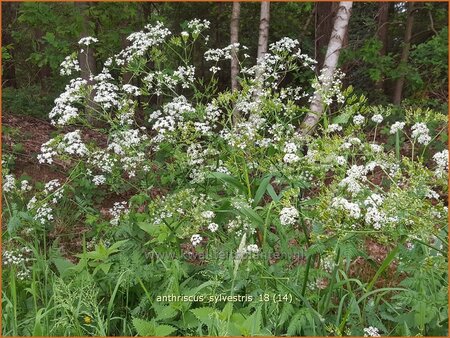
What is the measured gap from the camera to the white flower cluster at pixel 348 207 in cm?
276

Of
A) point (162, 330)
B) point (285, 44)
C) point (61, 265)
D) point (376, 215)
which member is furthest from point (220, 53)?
point (162, 330)

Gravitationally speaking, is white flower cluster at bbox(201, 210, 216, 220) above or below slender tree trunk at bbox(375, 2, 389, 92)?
below

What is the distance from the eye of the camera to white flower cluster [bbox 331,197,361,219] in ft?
9.05

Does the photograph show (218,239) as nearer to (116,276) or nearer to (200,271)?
(200,271)

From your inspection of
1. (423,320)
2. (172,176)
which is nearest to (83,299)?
(172,176)

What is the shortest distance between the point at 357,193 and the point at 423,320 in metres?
0.85

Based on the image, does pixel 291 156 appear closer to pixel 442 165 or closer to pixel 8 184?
pixel 442 165

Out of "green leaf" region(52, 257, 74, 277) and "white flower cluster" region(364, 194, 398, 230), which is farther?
"green leaf" region(52, 257, 74, 277)

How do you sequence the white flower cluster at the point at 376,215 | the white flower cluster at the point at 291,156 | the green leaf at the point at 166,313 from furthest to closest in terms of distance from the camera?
1. the green leaf at the point at 166,313
2. the white flower cluster at the point at 291,156
3. the white flower cluster at the point at 376,215

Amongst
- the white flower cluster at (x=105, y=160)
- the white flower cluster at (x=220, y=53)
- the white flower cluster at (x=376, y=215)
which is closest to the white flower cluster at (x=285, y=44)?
the white flower cluster at (x=220, y=53)

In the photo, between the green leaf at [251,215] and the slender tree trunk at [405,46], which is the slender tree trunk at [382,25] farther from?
the green leaf at [251,215]

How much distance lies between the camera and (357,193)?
122 inches

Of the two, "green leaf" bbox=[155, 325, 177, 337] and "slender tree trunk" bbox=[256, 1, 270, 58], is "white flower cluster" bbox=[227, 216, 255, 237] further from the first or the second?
"slender tree trunk" bbox=[256, 1, 270, 58]

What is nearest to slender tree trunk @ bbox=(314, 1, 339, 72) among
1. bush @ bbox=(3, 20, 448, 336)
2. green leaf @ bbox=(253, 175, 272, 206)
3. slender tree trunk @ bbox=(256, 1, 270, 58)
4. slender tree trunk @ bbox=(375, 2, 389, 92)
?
slender tree trunk @ bbox=(375, 2, 389, 92)
